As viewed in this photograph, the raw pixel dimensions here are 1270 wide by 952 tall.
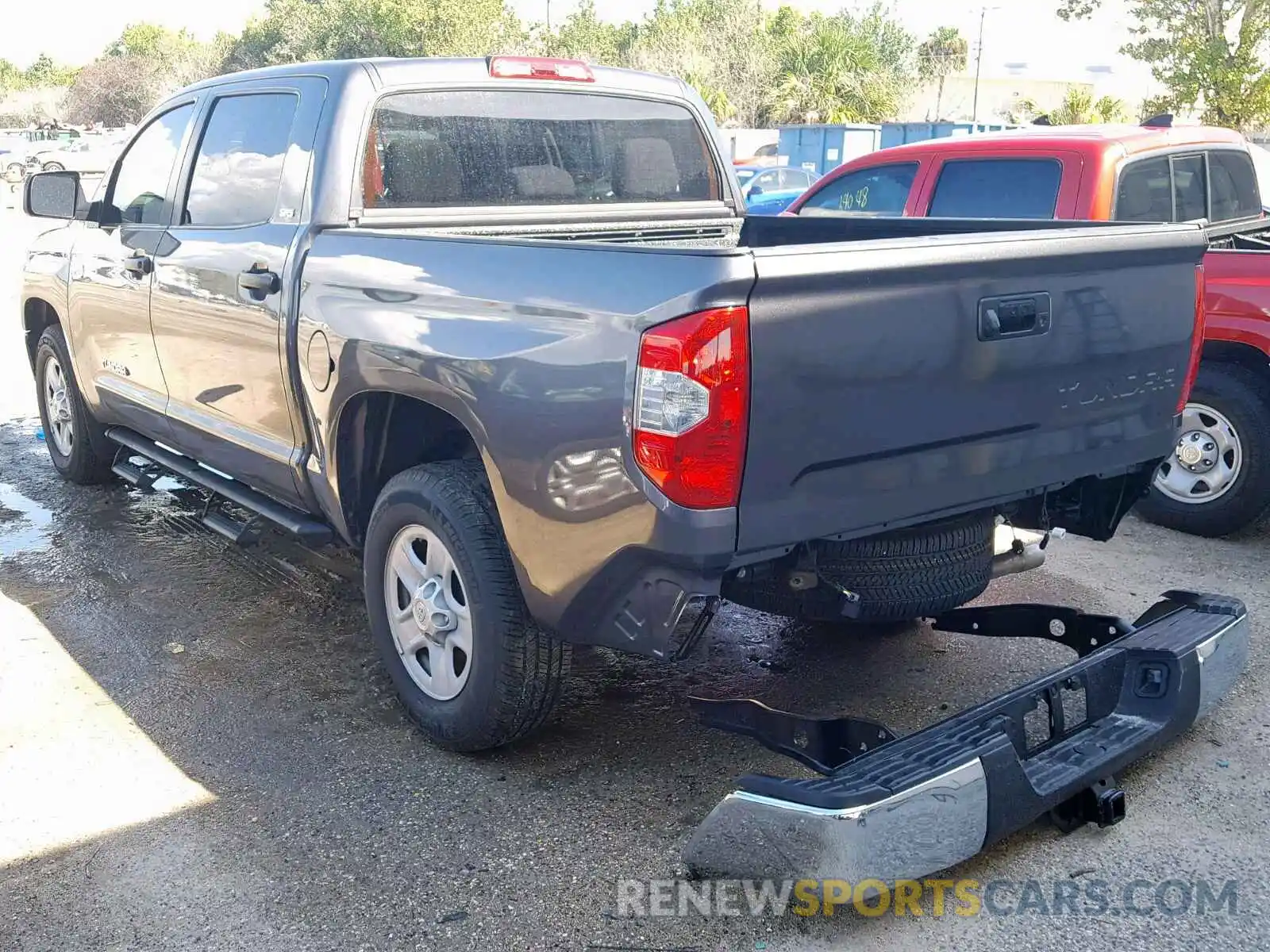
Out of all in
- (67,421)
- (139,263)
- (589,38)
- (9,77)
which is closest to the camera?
(139,263)

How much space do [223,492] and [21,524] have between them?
1.86 metres

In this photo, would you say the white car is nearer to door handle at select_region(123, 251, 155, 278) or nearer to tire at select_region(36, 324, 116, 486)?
tire at select_region(36, 324, 116, 486)

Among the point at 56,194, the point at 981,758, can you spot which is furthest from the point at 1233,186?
the point at 56,194

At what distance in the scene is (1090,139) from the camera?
235 inches

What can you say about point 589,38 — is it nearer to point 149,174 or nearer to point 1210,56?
point 1210,56

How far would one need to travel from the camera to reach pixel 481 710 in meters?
3.44

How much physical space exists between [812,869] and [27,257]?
5384mm

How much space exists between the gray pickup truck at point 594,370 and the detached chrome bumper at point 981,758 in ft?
0.18

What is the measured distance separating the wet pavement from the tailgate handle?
130 cm

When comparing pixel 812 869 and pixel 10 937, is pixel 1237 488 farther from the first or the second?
pixel 10 937

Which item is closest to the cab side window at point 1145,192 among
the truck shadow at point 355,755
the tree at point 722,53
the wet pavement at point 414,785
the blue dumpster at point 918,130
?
the wet pavement at point 414,785

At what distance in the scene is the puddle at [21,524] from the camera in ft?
18.6

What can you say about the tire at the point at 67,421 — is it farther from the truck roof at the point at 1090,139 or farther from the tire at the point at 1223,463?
the tire at the point at 1223,463

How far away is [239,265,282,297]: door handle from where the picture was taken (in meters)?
4.03
